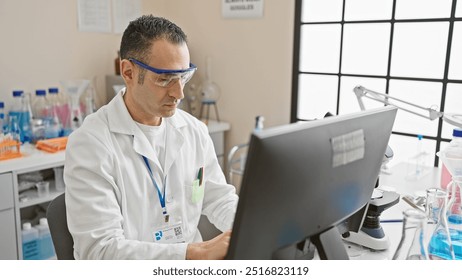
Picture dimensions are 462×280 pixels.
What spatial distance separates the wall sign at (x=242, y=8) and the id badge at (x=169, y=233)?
1.98 metres

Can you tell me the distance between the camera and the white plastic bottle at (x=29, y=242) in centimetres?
248

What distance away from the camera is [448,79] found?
2365mm

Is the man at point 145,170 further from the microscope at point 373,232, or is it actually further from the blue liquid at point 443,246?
the blue liquid at point 443,246

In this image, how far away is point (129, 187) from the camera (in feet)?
4.60

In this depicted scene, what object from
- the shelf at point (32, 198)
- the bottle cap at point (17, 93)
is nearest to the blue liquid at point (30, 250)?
the shelf at point (32, 198)

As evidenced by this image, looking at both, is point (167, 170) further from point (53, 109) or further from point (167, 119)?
point (53, 109)

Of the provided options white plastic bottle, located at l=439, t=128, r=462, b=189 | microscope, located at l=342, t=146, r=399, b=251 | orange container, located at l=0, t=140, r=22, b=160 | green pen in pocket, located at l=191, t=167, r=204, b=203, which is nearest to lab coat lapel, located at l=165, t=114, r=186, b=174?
green pen in pocket, located at l=191, t=167, r=204, b=203

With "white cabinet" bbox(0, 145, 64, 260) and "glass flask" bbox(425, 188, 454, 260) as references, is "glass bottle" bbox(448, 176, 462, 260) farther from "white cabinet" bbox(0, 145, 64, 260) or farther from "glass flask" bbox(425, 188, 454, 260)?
"white cabinet" bbox(0, 145, 64, 260)

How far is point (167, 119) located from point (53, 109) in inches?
60.8

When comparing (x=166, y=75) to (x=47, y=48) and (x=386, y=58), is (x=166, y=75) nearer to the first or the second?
(x=386, y=58)

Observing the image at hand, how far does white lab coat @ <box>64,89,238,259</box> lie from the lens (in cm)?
122

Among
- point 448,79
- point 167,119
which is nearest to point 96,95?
point 167,119

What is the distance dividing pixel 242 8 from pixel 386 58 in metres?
1.12

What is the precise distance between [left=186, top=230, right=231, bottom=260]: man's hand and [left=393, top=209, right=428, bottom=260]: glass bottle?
404 mm
